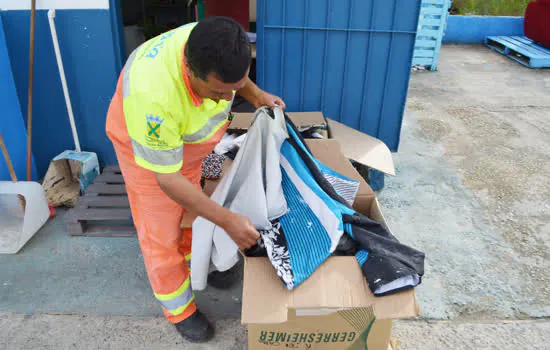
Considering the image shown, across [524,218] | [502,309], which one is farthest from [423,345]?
[524,218]

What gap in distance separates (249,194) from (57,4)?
7.67ft

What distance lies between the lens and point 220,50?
1.34 metres

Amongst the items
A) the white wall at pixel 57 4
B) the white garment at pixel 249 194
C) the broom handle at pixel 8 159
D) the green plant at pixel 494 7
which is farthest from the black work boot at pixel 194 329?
the green plant at pixel 494 7

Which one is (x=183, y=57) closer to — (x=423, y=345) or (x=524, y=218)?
(x=423, y=345)

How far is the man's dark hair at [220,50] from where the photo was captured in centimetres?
135

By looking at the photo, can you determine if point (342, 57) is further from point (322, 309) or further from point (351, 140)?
point (322, 309)

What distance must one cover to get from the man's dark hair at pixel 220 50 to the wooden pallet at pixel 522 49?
727cm

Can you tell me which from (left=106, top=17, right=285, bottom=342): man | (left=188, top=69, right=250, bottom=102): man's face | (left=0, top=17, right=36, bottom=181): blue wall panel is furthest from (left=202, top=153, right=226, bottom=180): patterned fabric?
(left=0, top=17, right=36, bottom=181): blue wall panel

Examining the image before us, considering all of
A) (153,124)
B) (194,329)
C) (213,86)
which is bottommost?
(194,329)

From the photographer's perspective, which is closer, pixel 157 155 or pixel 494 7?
pixel 157 155

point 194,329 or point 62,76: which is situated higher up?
point 62,76

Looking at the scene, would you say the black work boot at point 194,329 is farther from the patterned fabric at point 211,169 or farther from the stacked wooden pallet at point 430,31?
the stacked wooden pallet at point 430,31

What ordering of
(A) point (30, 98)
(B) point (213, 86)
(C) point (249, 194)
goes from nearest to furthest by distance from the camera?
1. (B) point (213, 86)
2. (C) point (249, 194)
3. (A) point (30, 98)

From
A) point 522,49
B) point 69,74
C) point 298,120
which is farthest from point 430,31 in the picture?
point 69,74
